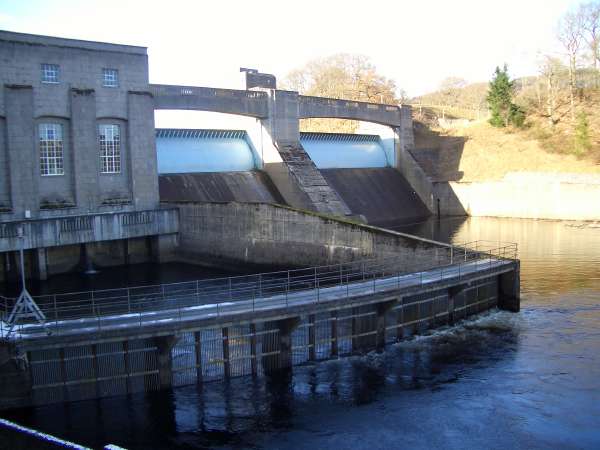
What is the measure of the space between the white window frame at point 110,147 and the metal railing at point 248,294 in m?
9.26

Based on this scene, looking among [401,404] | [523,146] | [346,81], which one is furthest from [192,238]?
[346,81]

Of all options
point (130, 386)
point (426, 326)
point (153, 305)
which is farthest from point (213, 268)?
point (130, 386)

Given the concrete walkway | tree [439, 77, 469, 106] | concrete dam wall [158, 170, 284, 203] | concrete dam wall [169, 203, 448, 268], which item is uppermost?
tree [439, 77, 469, 106]

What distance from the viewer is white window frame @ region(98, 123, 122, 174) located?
116ft

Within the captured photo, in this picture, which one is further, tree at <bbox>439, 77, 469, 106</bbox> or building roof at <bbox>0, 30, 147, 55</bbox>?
tree at <bbox>439, 77, 469, 106</bbox>

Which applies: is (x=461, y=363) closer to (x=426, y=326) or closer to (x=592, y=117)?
(x=426, y=326)

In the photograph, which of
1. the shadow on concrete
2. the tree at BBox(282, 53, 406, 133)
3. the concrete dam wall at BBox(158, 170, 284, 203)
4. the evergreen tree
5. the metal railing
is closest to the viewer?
the metal railing

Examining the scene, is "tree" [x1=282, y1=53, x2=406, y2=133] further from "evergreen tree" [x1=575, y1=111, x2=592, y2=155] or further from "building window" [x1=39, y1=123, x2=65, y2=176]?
"building window" [x1=39, y1=123, x2=65, y2=176]

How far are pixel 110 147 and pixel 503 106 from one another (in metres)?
39.6

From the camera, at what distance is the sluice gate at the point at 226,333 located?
16875 millimetres

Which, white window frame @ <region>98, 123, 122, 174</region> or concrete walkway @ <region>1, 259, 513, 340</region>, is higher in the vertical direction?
white window frame @ <region>98, 123, 122, 174</region>

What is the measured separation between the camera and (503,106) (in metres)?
61.4

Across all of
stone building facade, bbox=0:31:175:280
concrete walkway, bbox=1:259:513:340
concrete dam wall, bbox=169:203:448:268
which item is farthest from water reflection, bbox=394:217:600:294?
stone building facade, bbox=0:31:175:280

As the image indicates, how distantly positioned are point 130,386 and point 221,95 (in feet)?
87.8
